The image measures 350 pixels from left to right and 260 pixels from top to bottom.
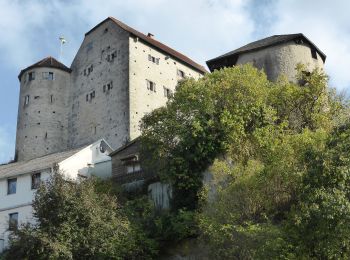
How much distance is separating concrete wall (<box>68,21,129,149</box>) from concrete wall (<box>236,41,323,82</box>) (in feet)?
50.6

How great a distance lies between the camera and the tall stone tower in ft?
145

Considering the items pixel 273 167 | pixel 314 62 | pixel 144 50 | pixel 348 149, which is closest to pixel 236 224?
pixel 273 167

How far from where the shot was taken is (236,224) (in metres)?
23.9

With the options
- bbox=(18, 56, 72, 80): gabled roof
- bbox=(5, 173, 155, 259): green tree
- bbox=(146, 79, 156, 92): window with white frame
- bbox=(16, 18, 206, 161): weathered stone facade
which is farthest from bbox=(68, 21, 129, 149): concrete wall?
bbox=(5, 173, 155, 259): green tree

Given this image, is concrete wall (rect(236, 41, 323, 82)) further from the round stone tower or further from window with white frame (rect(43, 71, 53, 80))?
window with white frame (rect(43, 71, 53, 80))

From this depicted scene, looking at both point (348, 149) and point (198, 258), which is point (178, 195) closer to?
point (198, 258)

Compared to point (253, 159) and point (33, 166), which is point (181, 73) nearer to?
point (33, 166)

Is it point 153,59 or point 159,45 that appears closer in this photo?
point 153,59

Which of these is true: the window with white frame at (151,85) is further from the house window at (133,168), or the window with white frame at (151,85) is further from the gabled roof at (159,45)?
the house window at (133,168)

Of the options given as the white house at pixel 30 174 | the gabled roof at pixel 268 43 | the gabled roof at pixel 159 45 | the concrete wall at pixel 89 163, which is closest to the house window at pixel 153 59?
the gabled roof at pixel 159 45

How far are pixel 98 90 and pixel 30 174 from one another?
70.9 ft

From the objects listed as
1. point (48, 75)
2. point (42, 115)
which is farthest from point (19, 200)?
point (48, 75)

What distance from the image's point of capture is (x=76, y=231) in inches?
1131

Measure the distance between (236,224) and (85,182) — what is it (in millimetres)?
10452
